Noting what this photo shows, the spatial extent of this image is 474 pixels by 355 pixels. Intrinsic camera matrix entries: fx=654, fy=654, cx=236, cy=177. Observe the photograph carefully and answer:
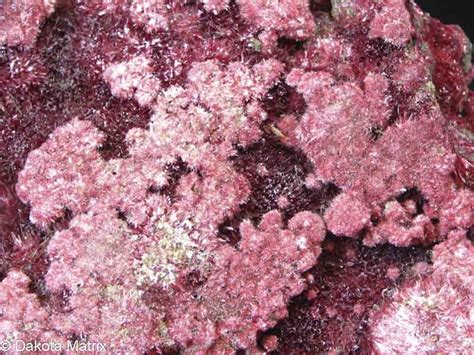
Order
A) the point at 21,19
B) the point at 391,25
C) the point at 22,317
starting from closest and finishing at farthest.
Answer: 1. the point at 22,317
2. the point at 21,19
3. the point at 391,25

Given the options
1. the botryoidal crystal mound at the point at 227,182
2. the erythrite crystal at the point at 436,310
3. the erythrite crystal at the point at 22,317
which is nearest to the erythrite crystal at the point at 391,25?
the botryoidal crystal mound at the point at 227,182

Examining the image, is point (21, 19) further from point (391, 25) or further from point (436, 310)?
point (436, 310)

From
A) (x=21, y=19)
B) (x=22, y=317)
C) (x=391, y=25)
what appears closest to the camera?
(x=22, y=317)

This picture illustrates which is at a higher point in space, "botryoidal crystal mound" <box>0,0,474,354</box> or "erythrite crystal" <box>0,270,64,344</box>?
"botryoidal crystal mound" <box>0,0,474,354</box>

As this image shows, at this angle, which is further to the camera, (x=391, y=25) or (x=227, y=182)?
(x=391, y=25)

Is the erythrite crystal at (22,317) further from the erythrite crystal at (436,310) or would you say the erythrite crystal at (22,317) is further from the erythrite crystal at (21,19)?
the erythrite crystal at (436,310)

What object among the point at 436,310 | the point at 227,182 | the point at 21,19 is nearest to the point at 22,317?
the point at 227,182

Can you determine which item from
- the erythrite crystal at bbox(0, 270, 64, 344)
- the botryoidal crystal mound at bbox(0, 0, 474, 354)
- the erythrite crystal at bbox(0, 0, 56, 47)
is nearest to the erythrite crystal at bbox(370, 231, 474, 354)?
the botryoidal crystal mound at bbox(0, 0, 474, 354)

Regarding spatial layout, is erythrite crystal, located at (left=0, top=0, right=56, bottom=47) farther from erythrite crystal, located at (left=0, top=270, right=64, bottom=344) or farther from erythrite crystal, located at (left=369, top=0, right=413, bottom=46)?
erythrite crystal, located at (left=369, top=0, right=413, bottom=46)

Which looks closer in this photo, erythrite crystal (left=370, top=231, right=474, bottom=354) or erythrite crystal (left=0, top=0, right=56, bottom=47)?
erythrite crystal (left=370, top=231, right=474, bottom=354)
